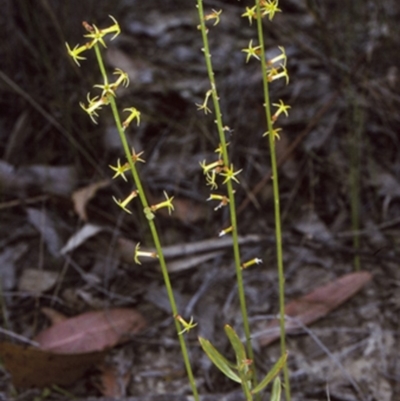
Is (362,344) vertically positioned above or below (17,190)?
below

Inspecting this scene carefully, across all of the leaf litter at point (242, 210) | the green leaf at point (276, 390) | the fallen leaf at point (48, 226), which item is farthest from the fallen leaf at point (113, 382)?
the green leaf at point (276, 390)

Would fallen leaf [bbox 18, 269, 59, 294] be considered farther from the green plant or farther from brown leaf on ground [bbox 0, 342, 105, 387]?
the green plant

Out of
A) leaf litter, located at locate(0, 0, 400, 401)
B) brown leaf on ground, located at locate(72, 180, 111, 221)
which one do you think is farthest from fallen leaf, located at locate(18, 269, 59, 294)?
brown leaf on ground, located at locate(72, 180, 111, 221)

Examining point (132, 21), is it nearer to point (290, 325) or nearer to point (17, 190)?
point (17, 190)

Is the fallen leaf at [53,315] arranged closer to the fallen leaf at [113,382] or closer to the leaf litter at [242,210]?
the leaf litter at [242,210]

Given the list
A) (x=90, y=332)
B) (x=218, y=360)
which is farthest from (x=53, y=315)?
(x=218, y=360)

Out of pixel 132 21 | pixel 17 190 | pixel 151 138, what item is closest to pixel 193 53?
pixel 132 21

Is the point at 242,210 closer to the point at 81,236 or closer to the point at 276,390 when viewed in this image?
the point at 81,236
